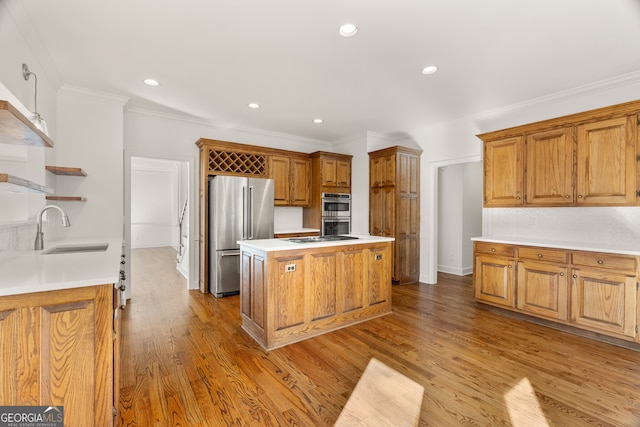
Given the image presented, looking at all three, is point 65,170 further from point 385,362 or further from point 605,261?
point 605,261

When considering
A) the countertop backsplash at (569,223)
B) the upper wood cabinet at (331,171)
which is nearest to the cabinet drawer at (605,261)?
the countertop backsplash at (569,223)

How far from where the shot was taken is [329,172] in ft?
17.7

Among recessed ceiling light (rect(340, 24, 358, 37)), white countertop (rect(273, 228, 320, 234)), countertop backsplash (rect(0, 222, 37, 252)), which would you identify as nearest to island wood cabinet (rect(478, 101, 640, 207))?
recessed ceiling light (rect(340, 24, 358, 37))

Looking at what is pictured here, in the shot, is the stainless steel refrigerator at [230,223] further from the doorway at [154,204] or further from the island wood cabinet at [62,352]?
the doorway at [154,204]

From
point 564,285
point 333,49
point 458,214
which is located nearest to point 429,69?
point 333,49

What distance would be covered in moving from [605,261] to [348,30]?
127 inches

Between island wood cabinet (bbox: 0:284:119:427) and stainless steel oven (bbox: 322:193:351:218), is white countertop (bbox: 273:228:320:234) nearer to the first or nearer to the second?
stainless steel oven (bbox: 322:193:351:218)

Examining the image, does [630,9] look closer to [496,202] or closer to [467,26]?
[467,26]

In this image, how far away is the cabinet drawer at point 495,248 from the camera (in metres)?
3.39

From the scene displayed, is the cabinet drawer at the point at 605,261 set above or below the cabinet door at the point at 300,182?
below

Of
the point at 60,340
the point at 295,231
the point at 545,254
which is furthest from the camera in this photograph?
the point at 295,231

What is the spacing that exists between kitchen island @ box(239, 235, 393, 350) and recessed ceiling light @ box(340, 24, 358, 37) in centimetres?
189

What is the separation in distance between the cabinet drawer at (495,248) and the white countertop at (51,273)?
383 centimetres

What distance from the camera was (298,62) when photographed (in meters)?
2.81
